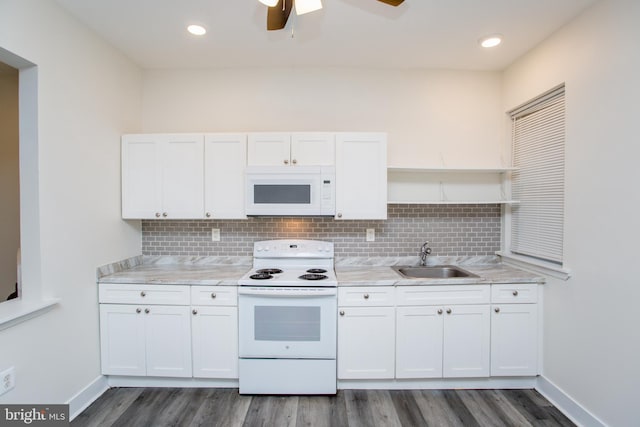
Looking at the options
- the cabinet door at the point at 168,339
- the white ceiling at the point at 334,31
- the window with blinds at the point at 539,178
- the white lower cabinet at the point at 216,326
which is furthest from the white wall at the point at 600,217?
the cabinet door at the point at 168,339

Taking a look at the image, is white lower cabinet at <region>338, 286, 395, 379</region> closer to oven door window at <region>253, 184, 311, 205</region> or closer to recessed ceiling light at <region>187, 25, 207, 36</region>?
oven door window at <region>253, 184, 311, 205</region>

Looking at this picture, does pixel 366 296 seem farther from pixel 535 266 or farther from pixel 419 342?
pixel 535 266

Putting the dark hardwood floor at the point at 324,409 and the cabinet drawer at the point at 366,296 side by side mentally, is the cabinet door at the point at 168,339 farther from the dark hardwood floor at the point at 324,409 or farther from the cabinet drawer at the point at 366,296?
the cabinet drawer at the point at 366,296

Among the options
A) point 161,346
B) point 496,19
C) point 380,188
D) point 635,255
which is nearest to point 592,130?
point 635,255

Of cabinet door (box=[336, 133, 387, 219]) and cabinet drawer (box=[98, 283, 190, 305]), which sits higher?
cabinet door (box=[336, 133, 387, 219])

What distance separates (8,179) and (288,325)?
9.20 ft

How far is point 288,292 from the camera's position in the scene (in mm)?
2072

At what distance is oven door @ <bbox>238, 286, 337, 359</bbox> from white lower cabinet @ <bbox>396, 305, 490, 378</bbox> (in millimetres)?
573

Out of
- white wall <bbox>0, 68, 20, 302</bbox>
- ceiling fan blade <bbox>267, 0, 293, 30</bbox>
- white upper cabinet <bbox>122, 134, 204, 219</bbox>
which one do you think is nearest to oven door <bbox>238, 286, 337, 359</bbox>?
white upper cabinet <bbox>122, 134, 204, 219</bbox>

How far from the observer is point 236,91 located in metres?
2.68

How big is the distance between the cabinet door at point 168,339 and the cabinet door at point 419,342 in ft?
5.41

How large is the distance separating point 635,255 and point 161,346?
315 cm

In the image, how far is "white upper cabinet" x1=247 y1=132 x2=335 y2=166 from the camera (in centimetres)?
237

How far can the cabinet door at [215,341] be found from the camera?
215 centimetres
